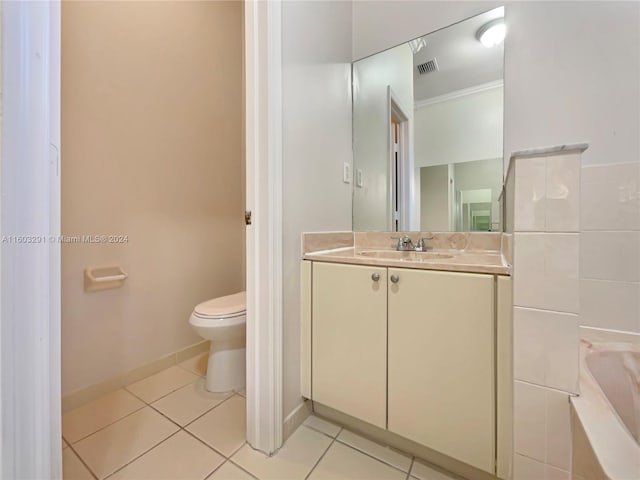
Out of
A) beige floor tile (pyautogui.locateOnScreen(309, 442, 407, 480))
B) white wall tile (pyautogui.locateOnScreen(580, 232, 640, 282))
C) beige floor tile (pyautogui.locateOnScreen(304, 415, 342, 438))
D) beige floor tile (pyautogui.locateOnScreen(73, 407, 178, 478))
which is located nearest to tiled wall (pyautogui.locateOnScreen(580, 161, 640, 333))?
white wall tile (pyautogui.locateOnScreen(580, 232, 640, 282))

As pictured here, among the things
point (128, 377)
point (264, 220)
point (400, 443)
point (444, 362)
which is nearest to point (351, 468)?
point (400, 443)

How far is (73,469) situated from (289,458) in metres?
0.78

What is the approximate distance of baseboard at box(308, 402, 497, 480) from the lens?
3.05ft

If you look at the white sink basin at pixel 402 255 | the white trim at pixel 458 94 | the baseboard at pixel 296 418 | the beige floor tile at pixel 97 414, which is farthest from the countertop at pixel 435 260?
the beige floor tile at pixel 97 414

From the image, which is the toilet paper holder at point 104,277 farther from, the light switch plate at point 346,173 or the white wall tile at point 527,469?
the white wall tile at point 527,469

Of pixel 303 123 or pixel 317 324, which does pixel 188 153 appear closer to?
pixel 303 123

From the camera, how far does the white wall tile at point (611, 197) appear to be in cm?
98

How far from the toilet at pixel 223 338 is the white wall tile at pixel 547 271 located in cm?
124

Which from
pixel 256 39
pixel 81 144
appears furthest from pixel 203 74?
pixel 256 39

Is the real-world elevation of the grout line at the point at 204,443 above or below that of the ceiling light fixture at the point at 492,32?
below

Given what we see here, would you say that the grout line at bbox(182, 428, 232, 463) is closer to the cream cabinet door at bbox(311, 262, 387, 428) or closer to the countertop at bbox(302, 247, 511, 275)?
the cream cabinet door at bbox(311, 262, 387, 428)

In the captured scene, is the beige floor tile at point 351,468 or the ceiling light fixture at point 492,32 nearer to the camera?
the beige floor tile at point 351,468

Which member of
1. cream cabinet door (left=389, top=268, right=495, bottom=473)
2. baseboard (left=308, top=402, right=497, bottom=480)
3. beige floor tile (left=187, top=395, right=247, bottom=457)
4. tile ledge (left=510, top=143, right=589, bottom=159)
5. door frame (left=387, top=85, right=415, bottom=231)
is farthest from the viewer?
door frame (left=387, top=85, right=415, bottom=231)

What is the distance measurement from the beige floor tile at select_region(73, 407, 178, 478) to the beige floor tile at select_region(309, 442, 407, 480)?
68 centimetres
